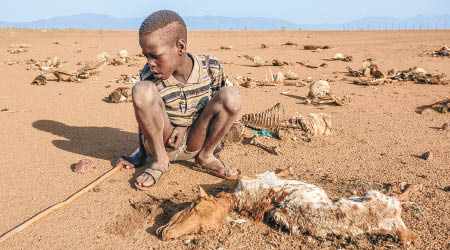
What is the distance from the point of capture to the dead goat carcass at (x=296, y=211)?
2.01 m

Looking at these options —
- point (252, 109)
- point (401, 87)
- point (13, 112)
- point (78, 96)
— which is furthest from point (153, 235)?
point (401, 87)

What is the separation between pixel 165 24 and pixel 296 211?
1486 millimetres

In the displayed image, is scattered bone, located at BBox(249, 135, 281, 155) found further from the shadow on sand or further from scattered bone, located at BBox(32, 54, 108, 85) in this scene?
scattered bone, located at BBox(32, 54, 108, 85)

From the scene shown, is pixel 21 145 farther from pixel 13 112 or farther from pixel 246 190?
pixel 246 190

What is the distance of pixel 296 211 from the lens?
2.12 m

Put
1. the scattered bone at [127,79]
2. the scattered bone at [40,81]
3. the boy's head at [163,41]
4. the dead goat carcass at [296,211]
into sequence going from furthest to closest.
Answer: the scattered bone at [127,79]
the scattered bone at [40,81]
the boy's head at [163,41]
the dead goat carcass at [296,211]

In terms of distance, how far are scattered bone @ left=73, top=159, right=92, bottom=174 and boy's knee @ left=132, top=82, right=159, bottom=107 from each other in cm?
88

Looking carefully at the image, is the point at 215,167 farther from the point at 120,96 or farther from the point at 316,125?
the point at 120,96

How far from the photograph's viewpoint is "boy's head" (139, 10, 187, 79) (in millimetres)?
2529

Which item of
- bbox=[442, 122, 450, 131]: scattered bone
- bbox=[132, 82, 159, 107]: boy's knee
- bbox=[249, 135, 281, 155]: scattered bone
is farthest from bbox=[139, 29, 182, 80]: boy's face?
bbox=[442, 122, 450, 131]: scattered bone

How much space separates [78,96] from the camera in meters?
5.77

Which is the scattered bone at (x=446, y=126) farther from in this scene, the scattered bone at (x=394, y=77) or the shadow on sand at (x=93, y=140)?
the shadow on sand at (x=93, y=140)

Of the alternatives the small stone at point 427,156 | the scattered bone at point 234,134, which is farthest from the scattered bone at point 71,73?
the small stone at point 427,156

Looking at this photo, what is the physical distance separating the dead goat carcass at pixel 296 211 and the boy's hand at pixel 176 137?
769 millimetres
